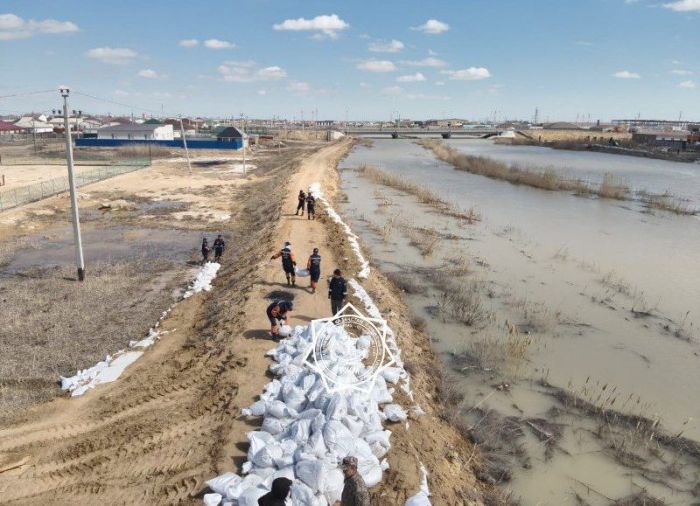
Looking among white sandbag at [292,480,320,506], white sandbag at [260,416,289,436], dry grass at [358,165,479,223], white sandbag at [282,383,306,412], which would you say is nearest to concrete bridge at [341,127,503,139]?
dry grass at [358,165,479,223]

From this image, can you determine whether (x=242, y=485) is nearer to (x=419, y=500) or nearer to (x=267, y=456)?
(x=267, y=456)

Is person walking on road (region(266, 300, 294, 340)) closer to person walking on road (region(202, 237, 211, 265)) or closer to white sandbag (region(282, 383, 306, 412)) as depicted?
white sandbag (region(282, 383, 306, 412))

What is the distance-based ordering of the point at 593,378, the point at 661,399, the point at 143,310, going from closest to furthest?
1. the point at 661,399
2. the point at 593,378
3. the point at 143,310

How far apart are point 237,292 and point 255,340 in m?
3.45

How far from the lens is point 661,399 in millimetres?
9320

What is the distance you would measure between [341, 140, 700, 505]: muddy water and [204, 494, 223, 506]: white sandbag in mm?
4216

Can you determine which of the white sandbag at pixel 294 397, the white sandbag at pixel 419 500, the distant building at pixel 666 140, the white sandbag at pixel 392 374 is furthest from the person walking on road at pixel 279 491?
the distant building at pixel 666 140

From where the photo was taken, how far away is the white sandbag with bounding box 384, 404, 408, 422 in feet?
23.3

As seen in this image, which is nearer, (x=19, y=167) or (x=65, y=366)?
(x=65, y=366)

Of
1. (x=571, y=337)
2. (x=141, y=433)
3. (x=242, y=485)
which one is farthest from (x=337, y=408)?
(x=571, y=337)

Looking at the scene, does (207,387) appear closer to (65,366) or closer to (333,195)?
(65,366)

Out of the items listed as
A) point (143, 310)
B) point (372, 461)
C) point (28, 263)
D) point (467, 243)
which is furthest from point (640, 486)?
point (28, 263)

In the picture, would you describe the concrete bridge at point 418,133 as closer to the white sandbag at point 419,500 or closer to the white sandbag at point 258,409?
the white sandbag at point 258,409

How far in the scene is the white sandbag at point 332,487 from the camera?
5.30m
